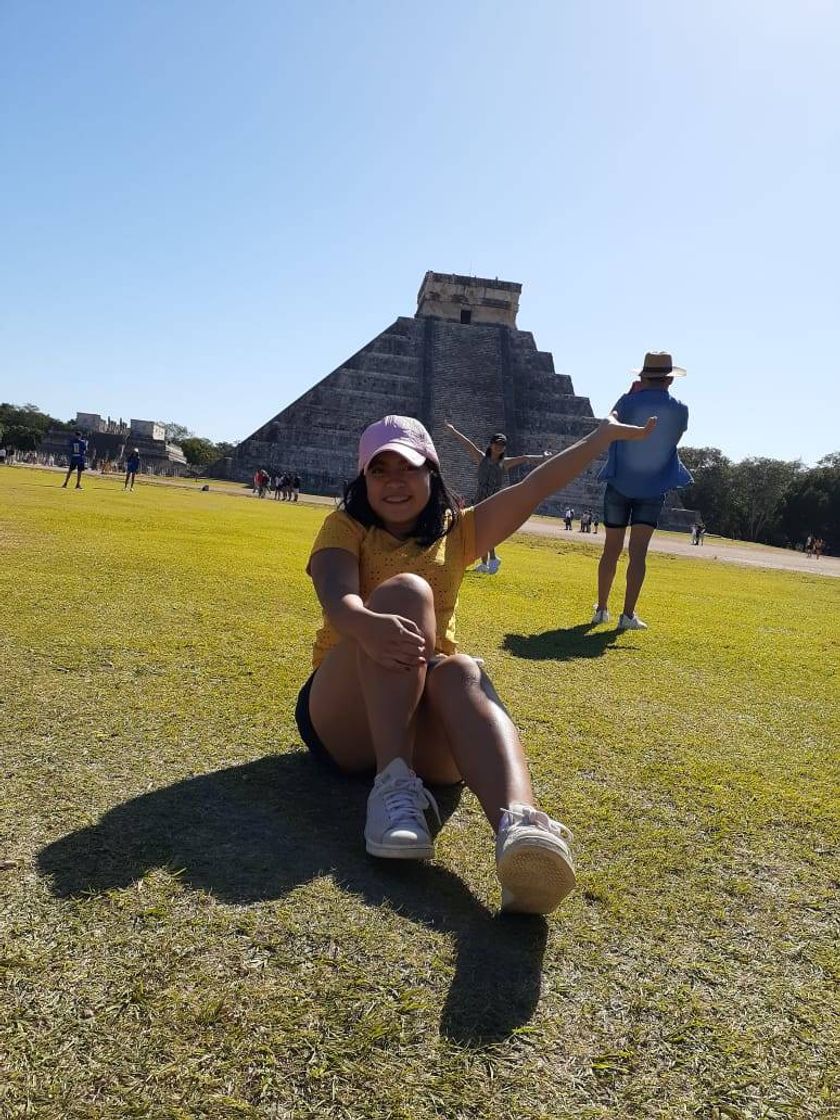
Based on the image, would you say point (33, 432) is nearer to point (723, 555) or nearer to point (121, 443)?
point (121, 443)

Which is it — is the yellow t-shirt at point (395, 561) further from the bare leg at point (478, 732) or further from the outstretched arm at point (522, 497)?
the bare leg at point (478, 732)

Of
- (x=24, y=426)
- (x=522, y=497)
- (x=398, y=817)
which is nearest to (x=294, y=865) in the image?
(x=398, y=817)

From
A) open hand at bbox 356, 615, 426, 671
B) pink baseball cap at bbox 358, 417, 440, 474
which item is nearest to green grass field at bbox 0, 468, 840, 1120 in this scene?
open hand at bbox 356, 615, 426, 671

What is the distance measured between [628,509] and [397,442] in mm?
3452

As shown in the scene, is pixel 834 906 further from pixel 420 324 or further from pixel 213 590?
pixel 420 324

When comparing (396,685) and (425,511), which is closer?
(396,685)

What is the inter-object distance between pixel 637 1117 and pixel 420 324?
1694 inches

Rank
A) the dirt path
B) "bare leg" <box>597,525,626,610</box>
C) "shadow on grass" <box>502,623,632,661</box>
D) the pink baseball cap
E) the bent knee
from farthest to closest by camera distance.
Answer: the dirt path, "bare leg" <box>597,525,626,610</box>, "shadow on grass" <box>502,623,632,661</box>, the pink baseball cap, the bent knee

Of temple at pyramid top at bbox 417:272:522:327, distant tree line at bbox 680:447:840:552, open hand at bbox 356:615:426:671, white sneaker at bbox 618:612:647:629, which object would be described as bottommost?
white sneaker at bbox 618:612:647:629

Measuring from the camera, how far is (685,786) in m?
2.22

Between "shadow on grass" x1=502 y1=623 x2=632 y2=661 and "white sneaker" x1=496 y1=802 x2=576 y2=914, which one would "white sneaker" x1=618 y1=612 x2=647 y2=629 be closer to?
"shadow on grass" x1=502 y1=623 x2=632 y2=661

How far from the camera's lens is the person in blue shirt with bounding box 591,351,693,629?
4.84m

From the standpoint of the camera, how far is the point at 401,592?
1.78m

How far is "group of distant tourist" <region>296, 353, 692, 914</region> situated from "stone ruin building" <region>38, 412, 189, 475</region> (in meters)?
41.4
